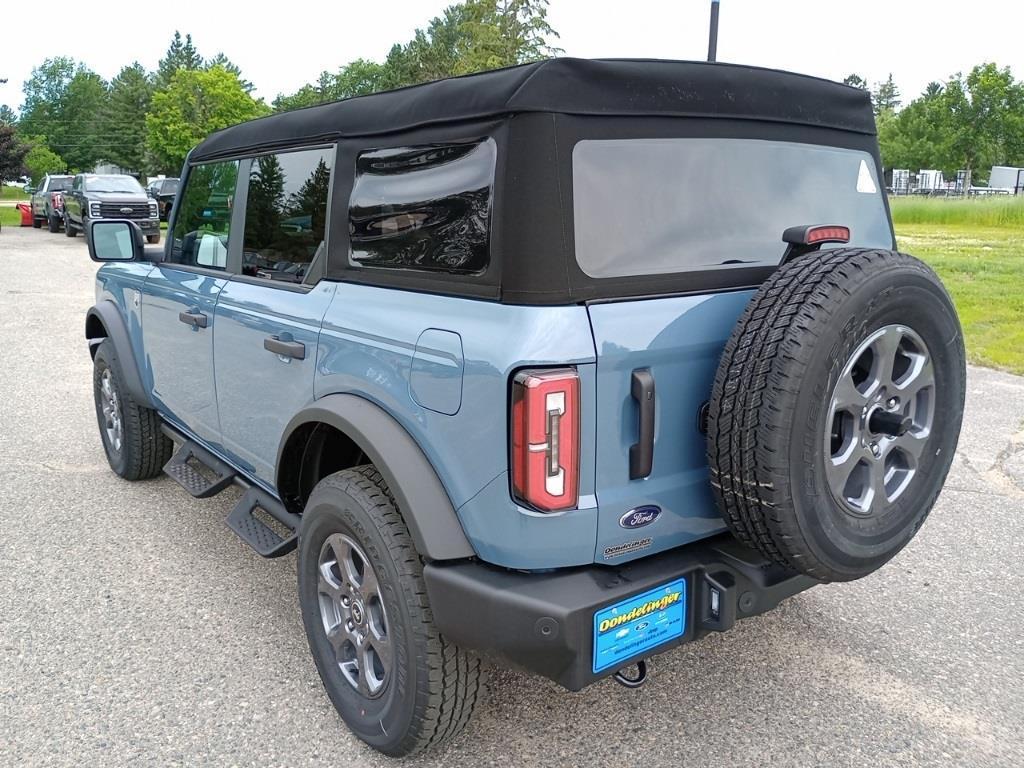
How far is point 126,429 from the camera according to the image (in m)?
4.68

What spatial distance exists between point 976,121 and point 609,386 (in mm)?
60979

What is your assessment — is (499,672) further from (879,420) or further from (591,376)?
(879,420)

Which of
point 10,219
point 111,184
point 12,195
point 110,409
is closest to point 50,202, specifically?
point 111,184

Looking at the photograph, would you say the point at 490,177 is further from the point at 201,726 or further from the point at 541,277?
the point at 201,726

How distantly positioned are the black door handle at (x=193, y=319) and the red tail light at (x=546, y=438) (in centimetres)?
203

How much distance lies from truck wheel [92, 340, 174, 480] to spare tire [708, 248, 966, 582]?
3.53 m

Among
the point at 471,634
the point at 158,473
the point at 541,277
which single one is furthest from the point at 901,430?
the point at 158,473

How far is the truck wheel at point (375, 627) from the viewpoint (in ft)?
7.60

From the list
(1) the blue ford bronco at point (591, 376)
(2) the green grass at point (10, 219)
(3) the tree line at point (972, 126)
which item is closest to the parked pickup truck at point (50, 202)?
(2) the green grass at point (10, 219)

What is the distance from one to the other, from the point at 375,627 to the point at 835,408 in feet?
4.79

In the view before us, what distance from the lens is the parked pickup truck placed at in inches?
1013

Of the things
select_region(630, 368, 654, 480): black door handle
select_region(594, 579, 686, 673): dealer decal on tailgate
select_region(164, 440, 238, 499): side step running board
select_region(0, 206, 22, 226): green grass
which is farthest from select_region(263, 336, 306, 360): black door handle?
select_region(0, 206, 22, 226): green grass

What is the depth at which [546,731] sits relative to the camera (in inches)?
106

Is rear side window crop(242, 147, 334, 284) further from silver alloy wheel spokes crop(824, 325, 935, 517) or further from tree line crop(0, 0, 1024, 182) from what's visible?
tree line crop(0, 0, 1024, 182)
